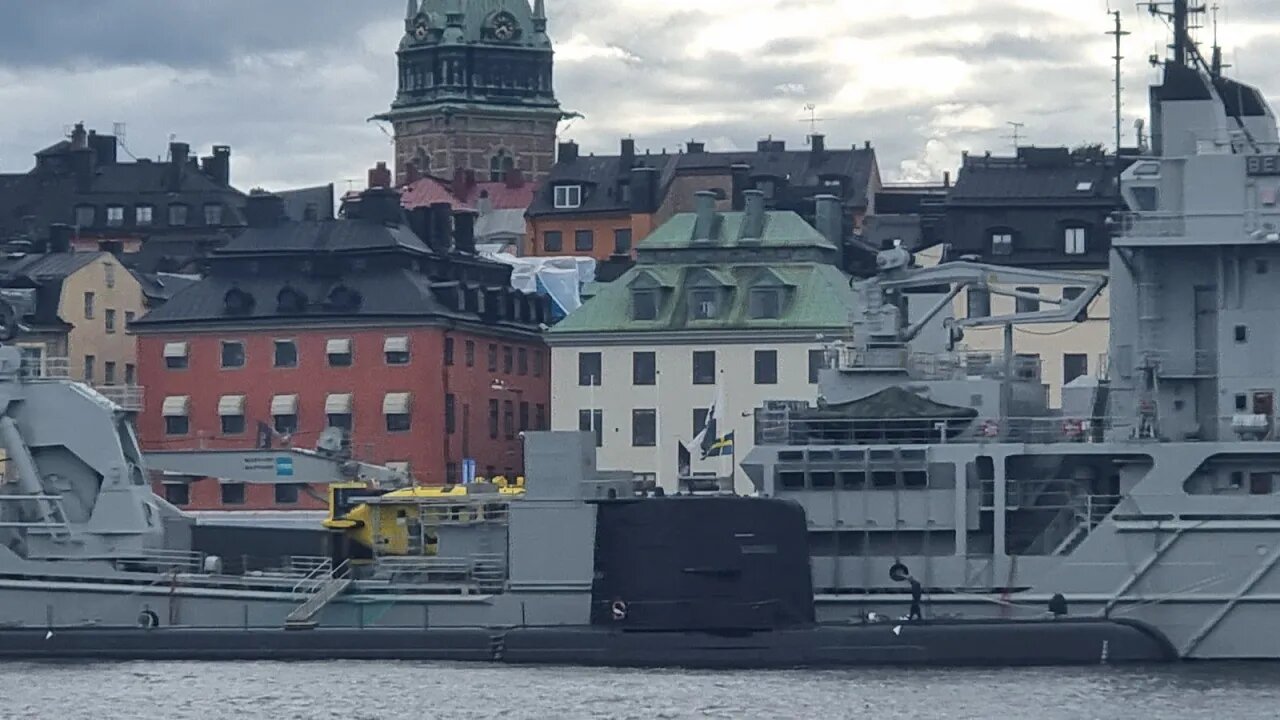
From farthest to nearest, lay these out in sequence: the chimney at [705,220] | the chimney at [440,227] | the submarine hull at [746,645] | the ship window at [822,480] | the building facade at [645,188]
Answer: the building facade at [645,188] → the chimney at [440,227] → the chimney at [705,220] → the ship window at [822,480] → the submarine hull at [746,645]

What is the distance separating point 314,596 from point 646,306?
109 feet

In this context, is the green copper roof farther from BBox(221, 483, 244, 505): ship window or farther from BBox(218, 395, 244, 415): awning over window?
BBox(221, 483, 244, 505): ship window

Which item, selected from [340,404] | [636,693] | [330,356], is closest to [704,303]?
[340,404]

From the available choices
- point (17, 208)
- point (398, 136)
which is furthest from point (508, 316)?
point (398, 136)

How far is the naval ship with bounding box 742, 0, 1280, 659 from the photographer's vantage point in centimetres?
5447

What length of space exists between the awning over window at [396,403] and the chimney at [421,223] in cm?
762

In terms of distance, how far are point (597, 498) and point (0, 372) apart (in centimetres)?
1177

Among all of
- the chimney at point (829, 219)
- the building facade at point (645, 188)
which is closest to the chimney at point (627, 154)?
the building facade at point (645, 188)

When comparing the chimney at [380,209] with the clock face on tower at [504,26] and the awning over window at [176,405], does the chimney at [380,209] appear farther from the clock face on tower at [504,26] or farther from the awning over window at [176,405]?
the clock face on tower at [504,26]

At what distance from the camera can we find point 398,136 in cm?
16875

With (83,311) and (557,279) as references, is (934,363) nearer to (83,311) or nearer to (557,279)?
(83,311)

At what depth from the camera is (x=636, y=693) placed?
170ft

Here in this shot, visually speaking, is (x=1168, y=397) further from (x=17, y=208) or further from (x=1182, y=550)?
(x=17, y=208)

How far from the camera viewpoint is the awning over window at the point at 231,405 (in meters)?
91.9
